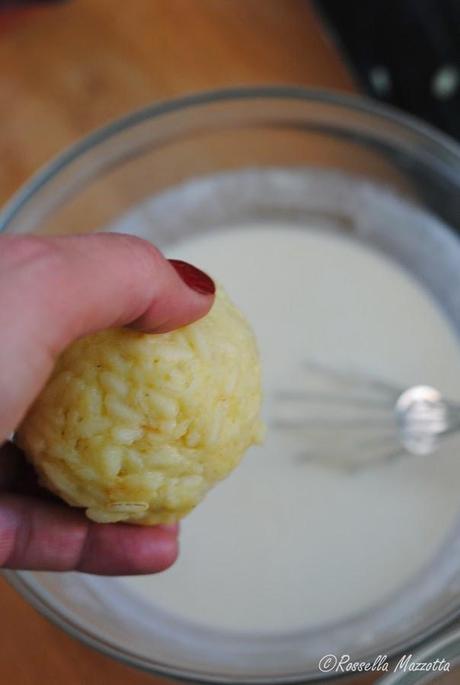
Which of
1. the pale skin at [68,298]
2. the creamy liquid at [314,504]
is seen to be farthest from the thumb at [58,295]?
the creamy liquid at [314,504]

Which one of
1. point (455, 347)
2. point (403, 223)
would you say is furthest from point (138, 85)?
point (455, 347)

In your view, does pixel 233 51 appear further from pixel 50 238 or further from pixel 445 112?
pixel 50 238

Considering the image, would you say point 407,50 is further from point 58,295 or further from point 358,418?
point 58,295

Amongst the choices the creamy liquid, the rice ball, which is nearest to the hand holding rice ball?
the rice ball

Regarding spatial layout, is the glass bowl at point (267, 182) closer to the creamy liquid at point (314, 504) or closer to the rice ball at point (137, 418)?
the creamy liquid at point (314, 504)

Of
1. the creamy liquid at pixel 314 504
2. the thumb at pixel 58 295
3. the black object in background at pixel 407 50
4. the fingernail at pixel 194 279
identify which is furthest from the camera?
the black object in background at pixel 407 50

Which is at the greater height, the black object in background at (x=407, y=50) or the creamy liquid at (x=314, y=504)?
the black object in background at (x=407, y=50)
